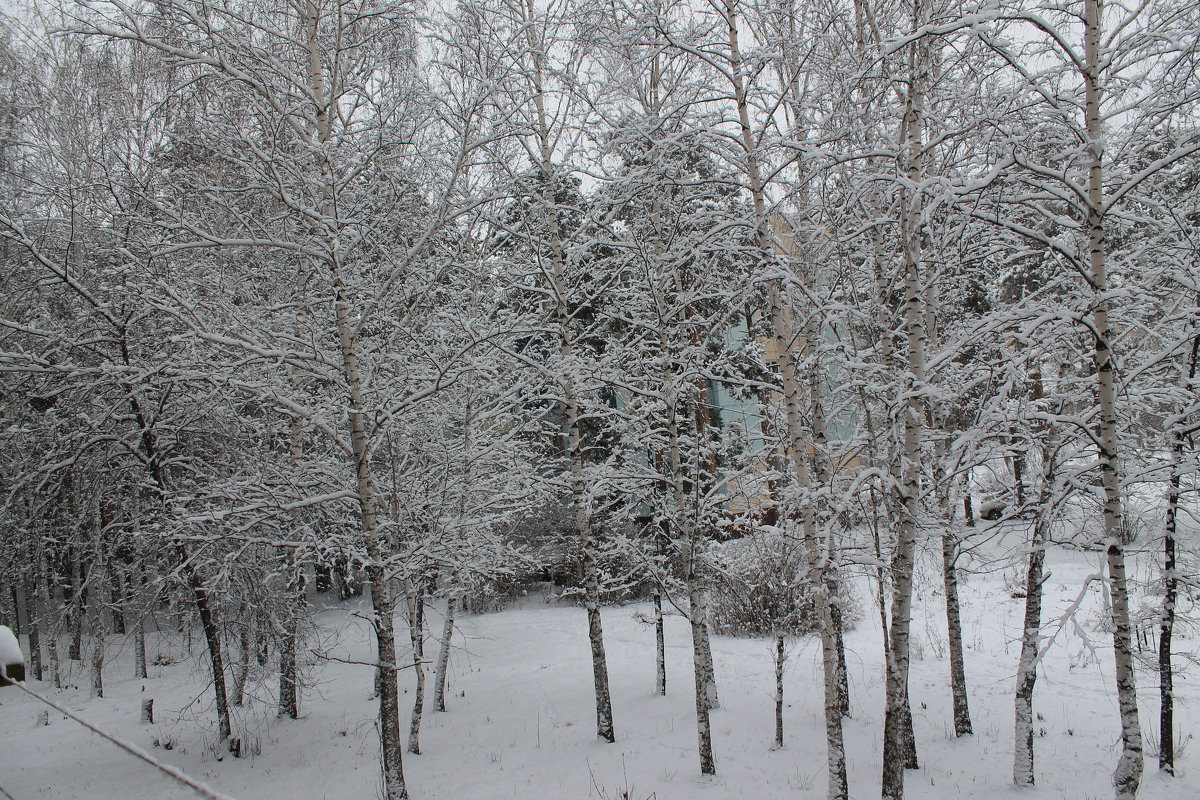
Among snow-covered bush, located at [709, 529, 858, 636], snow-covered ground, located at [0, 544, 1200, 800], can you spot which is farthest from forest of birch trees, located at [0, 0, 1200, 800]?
snow-covered bush, located at [709, 529, 858, 636]

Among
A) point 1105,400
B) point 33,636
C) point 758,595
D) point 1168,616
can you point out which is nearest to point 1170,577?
point 1168,616

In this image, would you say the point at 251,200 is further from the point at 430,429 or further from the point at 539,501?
the point at 539,501

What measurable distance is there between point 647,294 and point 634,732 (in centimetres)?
647

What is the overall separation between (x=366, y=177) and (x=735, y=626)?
1165cm

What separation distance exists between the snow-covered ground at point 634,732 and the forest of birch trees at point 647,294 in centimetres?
51

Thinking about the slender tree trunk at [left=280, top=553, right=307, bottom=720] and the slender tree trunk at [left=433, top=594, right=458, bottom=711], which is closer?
the slender tree trunk at [left=280, top=553, right=307, bottom=720]

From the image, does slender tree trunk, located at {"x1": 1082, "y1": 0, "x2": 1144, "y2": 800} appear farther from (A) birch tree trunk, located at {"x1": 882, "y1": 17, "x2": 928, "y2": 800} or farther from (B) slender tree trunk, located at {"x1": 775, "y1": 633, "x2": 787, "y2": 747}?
(B) slender tree trunk, located at {"x1": 775, "y1": 633, "x2": 787, "y2": 747}

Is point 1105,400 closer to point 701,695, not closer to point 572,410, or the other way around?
point 701,695

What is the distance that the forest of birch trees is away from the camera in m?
5.33

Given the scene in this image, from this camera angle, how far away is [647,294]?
9.07 m

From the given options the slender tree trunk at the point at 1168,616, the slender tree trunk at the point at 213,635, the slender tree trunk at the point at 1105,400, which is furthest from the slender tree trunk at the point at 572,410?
the slender tree trunk at the point at 1168,616

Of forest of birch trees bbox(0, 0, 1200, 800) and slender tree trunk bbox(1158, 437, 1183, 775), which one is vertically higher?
forest of birch trees bbox(0, 0, 1200, 800)

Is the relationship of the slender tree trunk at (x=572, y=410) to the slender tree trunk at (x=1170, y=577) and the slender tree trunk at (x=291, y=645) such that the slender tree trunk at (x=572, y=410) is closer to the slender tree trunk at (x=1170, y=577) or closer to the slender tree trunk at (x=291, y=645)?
the slender tree trunk at (x=291, y=645)

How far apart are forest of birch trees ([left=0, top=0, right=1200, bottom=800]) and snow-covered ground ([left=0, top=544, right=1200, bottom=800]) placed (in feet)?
1.68
